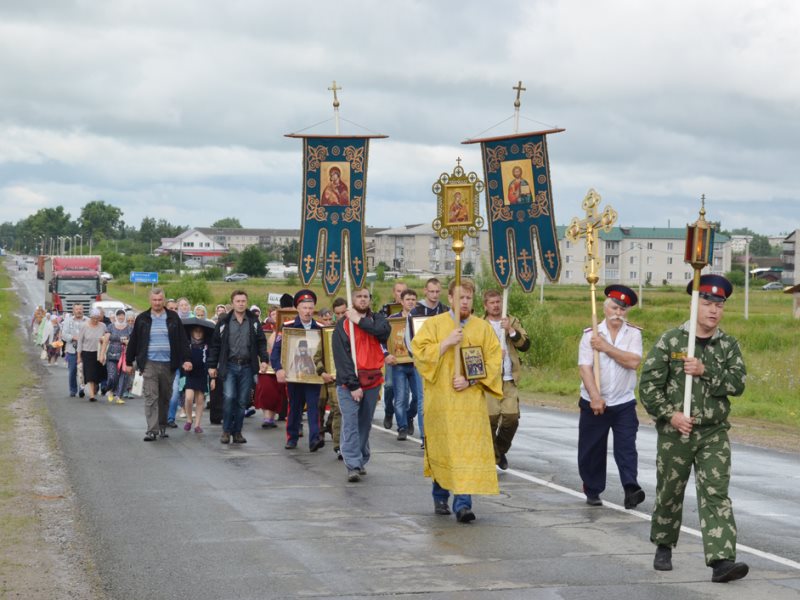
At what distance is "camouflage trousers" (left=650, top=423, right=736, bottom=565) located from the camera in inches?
309

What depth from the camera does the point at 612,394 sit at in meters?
11.2

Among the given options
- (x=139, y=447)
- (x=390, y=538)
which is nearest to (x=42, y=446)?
(x=139, y=447)

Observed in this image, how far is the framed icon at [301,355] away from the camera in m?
15.5

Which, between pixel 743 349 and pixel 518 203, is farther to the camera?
pixel 743 349

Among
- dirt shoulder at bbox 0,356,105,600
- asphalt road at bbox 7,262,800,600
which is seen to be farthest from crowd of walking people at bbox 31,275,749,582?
dirt shoulder at bbox 0,356,105,600

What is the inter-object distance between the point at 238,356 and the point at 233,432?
3.35 ft

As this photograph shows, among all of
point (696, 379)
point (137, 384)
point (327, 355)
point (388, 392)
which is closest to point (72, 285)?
point (137, 384)

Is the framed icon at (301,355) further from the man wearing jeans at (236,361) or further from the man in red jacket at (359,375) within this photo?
the man in red jacket at (359,375)

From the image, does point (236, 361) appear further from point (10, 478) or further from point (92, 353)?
point (92, 353)

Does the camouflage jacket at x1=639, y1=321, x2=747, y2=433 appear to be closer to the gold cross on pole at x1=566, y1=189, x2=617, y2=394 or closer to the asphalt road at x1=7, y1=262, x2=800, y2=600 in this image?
the asphalt road at x1=7, y1=262, x2=800, y2=600

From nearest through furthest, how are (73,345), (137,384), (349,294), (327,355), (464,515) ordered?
(464,515)
(349,294)
(327,355)
(137,384)
(73,345)

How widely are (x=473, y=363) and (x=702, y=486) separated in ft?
9.21

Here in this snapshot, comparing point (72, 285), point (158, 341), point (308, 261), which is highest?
point (308, 261)

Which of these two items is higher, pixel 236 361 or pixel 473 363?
pixel 473 363
